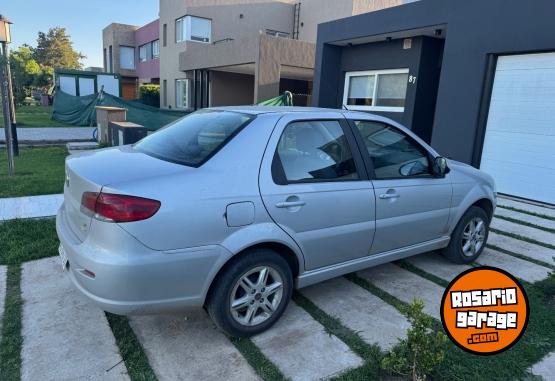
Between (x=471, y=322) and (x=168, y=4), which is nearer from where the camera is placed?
(x=471, y=322)

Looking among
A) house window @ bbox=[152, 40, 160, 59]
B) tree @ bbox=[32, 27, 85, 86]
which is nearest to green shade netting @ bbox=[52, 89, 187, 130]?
house window @ bbox=[152, 40, 160, 59]

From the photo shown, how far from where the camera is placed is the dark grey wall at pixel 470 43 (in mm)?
7328

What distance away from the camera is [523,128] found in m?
7.73

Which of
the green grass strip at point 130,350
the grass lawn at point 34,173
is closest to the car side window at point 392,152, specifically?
the green grass strip at point 130,350

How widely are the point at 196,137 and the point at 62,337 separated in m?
1.70

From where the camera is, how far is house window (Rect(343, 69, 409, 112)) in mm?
10974

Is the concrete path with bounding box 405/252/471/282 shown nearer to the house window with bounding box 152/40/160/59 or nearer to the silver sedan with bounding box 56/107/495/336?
the silver sedan with bounding box 56/107/495/336

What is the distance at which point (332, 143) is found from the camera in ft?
11.0

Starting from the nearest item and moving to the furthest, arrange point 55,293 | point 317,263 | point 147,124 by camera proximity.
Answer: point 317,263
point 55,293
point 147,124

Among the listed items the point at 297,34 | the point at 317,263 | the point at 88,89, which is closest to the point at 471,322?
the point at 317,263

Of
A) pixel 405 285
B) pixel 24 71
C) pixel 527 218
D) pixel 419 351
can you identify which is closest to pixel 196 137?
pixel 419 351

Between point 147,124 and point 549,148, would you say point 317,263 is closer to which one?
point 549,148

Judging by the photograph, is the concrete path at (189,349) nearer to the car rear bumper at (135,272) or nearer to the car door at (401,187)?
the car rear bumper at (135,272)

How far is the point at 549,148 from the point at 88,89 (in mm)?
28596
